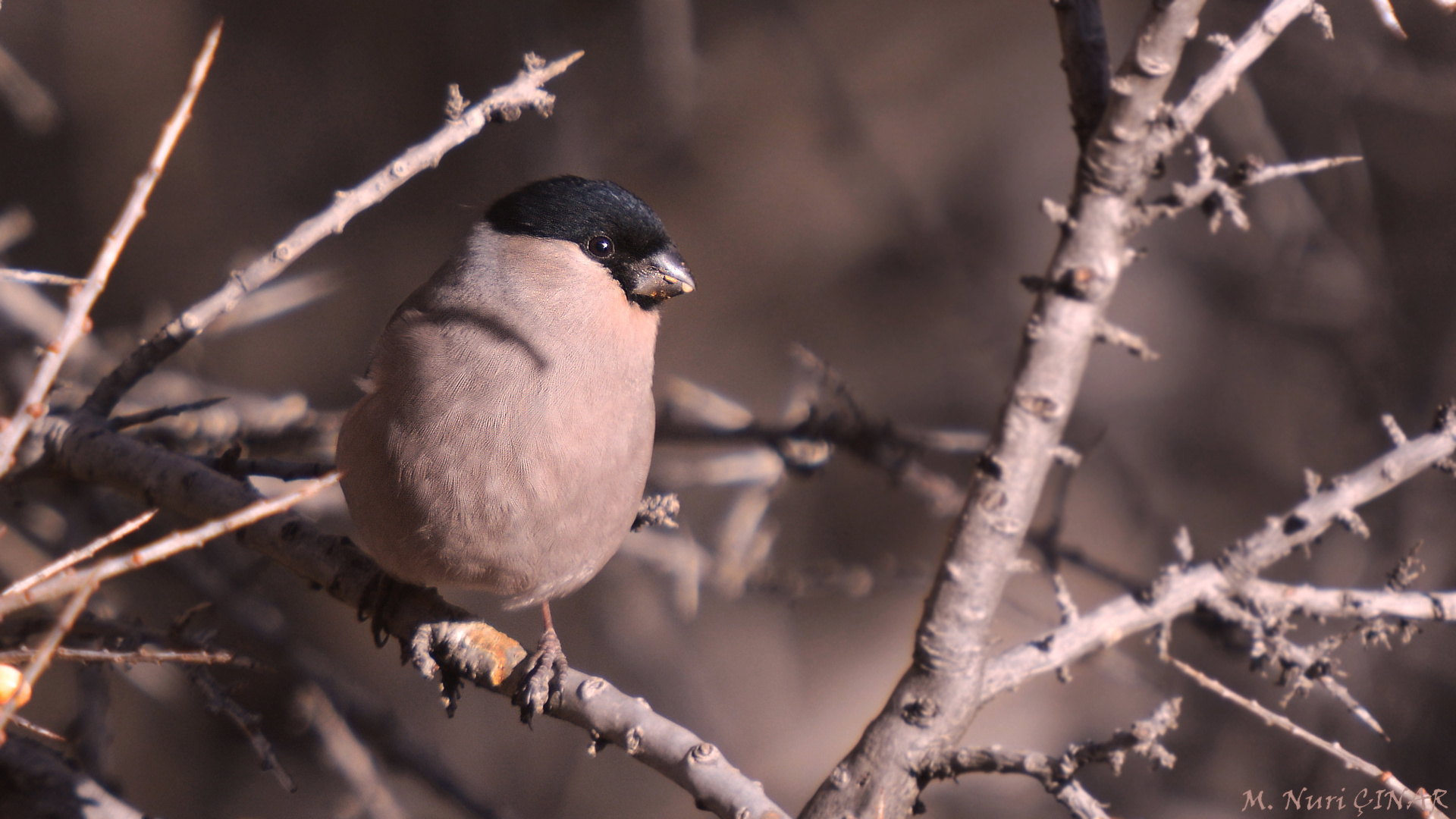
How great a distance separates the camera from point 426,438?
176cm

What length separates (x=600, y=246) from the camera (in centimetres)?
208

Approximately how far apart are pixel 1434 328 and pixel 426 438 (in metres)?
3.15

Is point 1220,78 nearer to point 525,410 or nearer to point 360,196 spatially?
point 525,410

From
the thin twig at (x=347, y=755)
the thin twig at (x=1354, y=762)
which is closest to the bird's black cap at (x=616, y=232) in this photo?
the thin twig at (x=1354, y=762)

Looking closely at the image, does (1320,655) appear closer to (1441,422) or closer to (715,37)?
(1441,422)

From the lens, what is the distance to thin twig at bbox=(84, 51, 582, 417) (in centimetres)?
167

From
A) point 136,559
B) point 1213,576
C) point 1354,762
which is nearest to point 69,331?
point 136,559

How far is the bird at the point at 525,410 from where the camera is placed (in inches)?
69.6

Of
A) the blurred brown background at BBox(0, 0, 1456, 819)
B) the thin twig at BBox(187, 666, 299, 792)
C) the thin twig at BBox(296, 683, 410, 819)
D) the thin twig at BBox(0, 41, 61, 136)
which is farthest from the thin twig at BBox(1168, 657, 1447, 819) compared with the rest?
the thin twig at BBox(0, 41, 61, 136)

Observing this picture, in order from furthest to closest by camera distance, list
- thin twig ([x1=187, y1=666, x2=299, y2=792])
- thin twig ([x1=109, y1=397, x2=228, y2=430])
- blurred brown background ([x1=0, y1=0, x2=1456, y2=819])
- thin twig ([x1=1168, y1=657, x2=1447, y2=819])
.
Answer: blurred brown background ([x1=0, y1=0, x2=1456, y2=819]) < thin twig ([x1=109, y1=397, x2=228, y2=430]) < thin twig ([x1=187, y1=666, x2=299, y2=792]) < thin twig ([x1=1168, y1=657, x2=1447, y2=819])

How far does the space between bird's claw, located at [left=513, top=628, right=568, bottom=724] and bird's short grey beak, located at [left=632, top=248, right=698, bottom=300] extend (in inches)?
31.1

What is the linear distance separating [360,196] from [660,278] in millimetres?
640

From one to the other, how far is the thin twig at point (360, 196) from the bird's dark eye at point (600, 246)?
339mm

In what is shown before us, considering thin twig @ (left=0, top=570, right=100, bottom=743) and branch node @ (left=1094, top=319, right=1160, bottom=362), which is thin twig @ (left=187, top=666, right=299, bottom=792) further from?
branch node @ (left=1094, top=319, right=1160, bottom=362)
